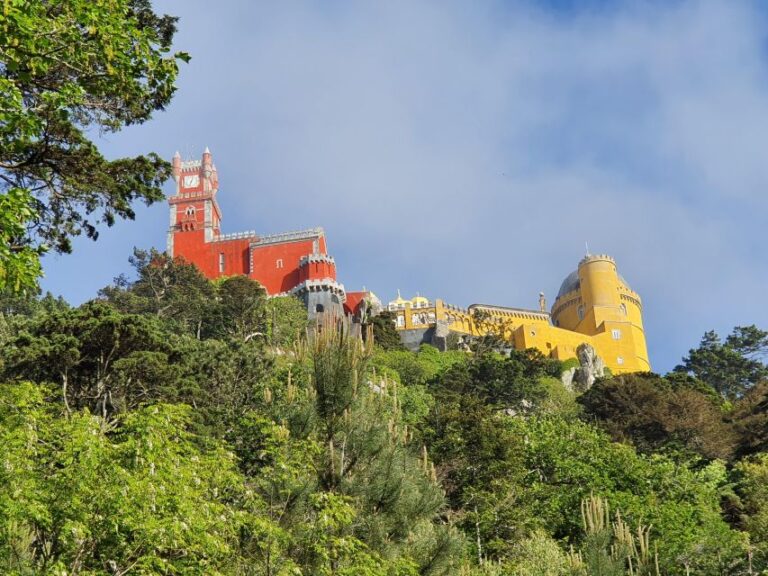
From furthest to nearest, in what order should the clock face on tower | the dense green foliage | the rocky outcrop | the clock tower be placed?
the clock face on tower, the clock tower, the rocky outcrop, the dense green foliage

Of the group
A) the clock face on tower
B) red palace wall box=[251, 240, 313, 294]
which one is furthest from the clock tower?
red palace wall box=[251, 240, 313, 294]

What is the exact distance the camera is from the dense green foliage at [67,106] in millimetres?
8688

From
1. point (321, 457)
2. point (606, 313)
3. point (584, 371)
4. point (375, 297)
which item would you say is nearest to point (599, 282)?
point (606, 313)

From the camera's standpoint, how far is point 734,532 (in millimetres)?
25031

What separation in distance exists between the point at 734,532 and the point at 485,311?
4032 cm

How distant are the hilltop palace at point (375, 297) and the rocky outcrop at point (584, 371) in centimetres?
117

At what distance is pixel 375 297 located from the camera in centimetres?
6341

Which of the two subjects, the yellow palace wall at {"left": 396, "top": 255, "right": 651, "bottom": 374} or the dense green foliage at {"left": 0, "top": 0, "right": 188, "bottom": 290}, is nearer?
the dense green foliage at {"left": 0, "top": 0, "right": 188, "bottom": 290}

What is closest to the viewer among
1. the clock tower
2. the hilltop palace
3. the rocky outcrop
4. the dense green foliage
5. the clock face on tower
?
the dense green foliage

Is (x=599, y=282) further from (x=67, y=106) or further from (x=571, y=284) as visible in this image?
(x=67, y=106)

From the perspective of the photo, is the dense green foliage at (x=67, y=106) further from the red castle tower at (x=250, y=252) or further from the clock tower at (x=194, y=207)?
the clock tower at (x=194, y=207)

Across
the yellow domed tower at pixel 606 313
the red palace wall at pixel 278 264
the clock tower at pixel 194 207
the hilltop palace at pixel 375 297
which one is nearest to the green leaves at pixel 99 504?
the hilltop palace at pixel 375 297

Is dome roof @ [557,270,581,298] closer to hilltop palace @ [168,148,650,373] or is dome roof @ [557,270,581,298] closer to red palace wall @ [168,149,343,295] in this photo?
hilltop palace @ [168,148,650,373]

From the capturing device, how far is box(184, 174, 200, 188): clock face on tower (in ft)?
224
